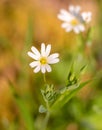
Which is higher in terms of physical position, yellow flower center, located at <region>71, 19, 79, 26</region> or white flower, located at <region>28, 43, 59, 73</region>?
yellow flower center, located at <region>71, 19, 79, 26</region>

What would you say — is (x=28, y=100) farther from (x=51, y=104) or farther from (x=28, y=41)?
(x=51, y=104)

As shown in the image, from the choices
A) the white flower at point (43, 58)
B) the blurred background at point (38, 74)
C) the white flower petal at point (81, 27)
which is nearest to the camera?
the white flower at point (43, 58)

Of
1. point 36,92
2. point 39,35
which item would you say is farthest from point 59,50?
point 36,92

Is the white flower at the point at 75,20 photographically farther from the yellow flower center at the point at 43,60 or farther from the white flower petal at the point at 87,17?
the yellow flower center at the point at 43,60

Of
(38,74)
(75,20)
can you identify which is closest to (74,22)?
(75,20)

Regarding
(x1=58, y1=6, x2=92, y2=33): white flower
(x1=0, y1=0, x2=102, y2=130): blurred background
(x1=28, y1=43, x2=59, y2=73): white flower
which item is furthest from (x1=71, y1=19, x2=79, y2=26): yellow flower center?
(x1=28, y1=43, x2=59, y2=73): white flower

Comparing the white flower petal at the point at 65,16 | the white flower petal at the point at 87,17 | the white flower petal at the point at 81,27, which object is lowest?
the white flower petal at the point at 81,27

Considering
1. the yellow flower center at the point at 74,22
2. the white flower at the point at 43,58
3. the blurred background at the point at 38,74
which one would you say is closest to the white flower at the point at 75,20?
the yellow flower center at the point at 74,22

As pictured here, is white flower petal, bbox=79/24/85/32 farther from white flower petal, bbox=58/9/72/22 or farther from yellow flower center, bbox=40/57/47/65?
yellow flower center, bbox=40/57/47/65
